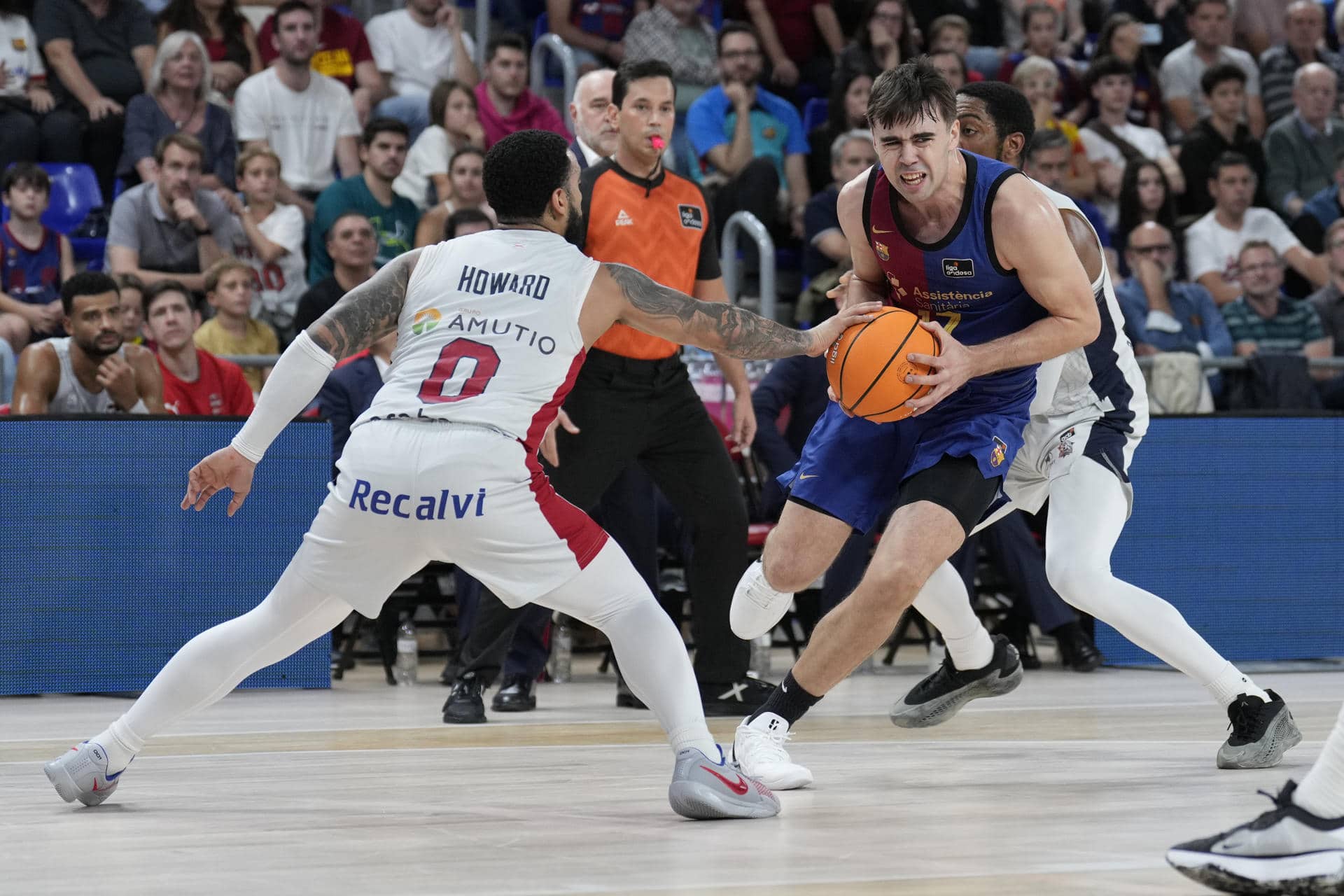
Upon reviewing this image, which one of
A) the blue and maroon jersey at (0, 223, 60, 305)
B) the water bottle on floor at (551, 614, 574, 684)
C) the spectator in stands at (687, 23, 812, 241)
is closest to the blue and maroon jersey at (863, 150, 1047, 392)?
the water bottle on floor at (551, 614, 574, 684)

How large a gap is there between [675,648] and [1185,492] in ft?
17.0

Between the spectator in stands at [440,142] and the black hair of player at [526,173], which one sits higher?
the black hair of player at [526,173]

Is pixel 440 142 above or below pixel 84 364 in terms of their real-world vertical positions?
above

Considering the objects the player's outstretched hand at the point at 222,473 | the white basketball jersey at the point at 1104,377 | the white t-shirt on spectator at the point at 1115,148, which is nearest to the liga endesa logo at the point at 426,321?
the player's outstretched hand at the point at 222,473

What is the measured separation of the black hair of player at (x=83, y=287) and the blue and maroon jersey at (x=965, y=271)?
4.51 metres

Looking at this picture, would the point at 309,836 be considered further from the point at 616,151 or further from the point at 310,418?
the point at 310,418

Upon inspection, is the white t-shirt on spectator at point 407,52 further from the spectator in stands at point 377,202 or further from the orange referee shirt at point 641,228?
the orange referee shirt at point 641,228

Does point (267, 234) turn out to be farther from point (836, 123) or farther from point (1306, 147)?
point (1306, 147)

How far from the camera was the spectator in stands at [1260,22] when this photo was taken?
602 inches

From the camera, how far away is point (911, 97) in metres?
4.95

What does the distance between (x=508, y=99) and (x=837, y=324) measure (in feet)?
24.0

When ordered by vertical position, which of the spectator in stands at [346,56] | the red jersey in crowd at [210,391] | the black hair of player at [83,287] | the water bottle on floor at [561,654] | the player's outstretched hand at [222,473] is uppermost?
the spectator in stands at [346,56]

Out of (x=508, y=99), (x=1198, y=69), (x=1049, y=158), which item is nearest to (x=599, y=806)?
(x=1049, y=158)

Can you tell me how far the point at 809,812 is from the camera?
15.1ft
